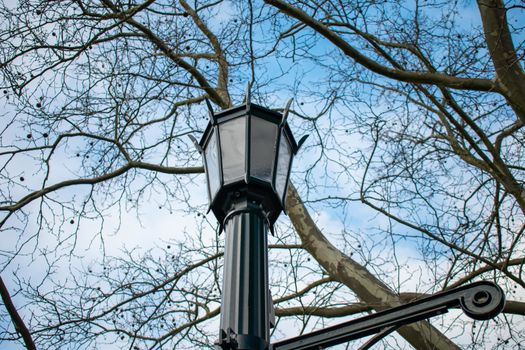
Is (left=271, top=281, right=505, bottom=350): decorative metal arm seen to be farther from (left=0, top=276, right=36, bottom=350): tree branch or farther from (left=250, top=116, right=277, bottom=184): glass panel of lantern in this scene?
(left=0, top=276, right=36, bottom=350): tree branch

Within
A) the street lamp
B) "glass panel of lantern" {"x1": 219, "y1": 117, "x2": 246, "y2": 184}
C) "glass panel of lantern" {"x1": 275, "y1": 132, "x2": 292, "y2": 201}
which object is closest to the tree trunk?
"glass panel of lantern" {"x1": 275, "y1": 132, "x2": 292, "y2": 201}

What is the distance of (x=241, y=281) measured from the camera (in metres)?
2.46

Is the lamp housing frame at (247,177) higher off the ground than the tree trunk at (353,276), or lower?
lower

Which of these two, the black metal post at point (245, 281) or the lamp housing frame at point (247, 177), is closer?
the black metal post at point (245, 281)

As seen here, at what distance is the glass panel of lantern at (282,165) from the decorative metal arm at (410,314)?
2.11 feet

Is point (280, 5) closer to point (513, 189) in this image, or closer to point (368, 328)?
point (513, 189)

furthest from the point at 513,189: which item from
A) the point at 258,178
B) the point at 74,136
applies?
the point at 74,136

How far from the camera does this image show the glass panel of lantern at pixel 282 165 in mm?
2824

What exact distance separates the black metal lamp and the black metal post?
71 mm

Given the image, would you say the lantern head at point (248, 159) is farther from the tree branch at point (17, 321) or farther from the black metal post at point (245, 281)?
the tree branch at point (17, 321)

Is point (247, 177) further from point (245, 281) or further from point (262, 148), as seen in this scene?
point (245, 281)

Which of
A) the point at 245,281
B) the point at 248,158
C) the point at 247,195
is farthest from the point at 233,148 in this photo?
the point at 245,281

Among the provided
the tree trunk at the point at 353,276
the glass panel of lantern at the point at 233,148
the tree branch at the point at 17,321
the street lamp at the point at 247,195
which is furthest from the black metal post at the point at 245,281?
the tree trunk at the point at 353,276

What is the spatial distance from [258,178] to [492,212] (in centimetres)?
377
